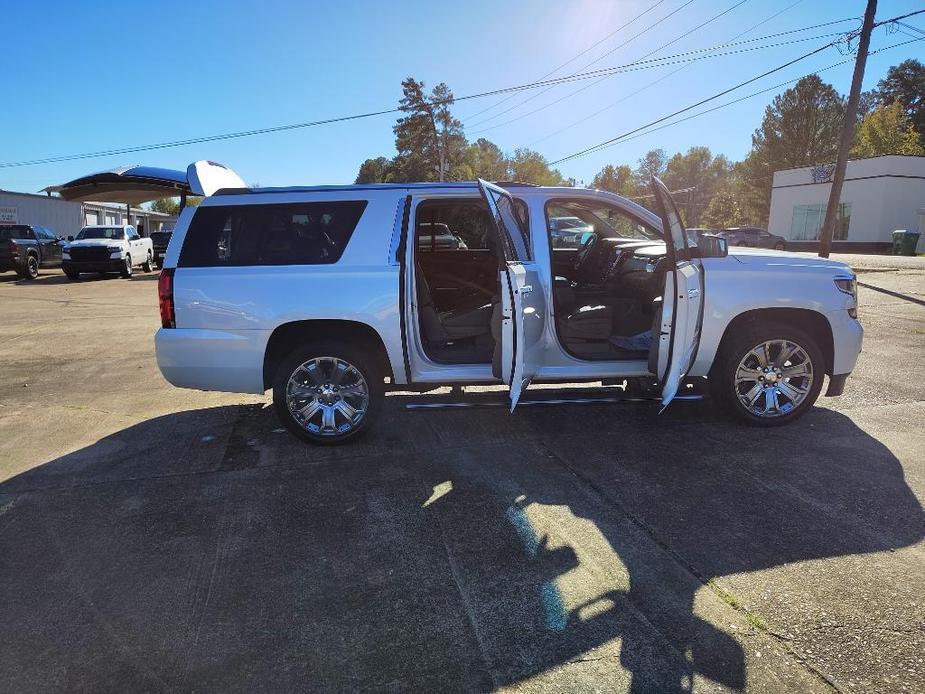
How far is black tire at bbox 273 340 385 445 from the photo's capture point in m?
4.57

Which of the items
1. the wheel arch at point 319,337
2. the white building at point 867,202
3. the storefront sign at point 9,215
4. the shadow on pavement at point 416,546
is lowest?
the shadow on pavement at point 416,546

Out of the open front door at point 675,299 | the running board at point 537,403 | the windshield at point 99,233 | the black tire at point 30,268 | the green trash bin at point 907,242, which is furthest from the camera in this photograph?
the green trash bin at point 907,242

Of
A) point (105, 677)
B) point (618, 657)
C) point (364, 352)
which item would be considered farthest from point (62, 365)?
point (618, 657)

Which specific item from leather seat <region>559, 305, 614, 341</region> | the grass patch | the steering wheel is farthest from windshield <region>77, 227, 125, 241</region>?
the grass patch

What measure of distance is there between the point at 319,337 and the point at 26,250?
21.3 meters

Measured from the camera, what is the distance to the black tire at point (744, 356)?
4.86m

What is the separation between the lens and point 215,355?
4559 mm

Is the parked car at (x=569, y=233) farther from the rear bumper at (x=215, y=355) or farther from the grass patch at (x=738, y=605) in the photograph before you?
the grass patch at (x=738, y=605)

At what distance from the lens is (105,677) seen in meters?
2.37

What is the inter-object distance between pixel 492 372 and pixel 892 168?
40.6 meters

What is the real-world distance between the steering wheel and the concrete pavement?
4.76ft

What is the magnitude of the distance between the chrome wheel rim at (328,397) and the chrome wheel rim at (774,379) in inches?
121

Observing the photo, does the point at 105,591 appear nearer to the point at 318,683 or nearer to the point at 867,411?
the point at 318,683

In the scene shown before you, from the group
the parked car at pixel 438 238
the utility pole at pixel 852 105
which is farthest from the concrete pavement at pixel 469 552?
the utility pole at pixel 852 105
